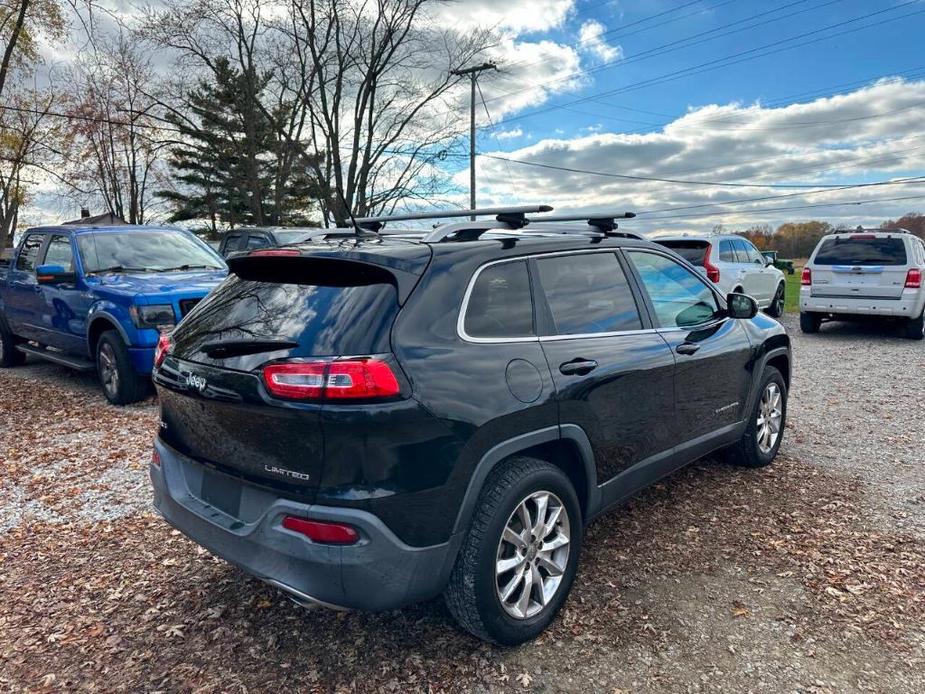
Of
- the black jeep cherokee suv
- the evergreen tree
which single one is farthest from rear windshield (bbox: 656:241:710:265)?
the evergreen tree

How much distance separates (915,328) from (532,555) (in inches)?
447

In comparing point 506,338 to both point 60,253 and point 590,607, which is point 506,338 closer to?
point 590,607

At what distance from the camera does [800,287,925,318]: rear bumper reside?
10.6m

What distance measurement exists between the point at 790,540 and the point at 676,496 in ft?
2.51

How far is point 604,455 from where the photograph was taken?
3109mm

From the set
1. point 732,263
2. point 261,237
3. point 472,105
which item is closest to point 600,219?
point 732,263

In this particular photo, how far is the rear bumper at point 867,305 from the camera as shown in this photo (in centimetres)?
1060

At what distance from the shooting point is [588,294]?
3221 millimetres

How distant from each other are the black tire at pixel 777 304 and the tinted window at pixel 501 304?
13.7m

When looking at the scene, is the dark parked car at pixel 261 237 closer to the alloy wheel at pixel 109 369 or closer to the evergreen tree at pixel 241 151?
the alloy wheel at pixel 109 369

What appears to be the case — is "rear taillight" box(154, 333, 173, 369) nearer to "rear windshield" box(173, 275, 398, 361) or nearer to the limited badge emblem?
"rear windshield" box(173, 275, 398, 361)

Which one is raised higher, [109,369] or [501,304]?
[501,304]

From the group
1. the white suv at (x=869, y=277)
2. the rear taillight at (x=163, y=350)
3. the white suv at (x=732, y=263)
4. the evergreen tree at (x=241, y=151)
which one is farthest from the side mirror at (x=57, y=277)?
the evergreen tree at (x=241, y=151)

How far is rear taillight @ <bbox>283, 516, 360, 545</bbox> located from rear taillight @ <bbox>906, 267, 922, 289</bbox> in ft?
37.5
